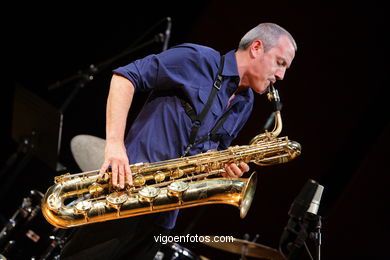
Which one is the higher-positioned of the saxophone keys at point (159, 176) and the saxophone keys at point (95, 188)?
the saxophone keys at point (159, 176)

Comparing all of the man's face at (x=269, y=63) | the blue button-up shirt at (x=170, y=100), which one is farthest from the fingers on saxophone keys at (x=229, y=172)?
the man's face at (x=269, y=63)

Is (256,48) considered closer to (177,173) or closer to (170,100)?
(170,100)

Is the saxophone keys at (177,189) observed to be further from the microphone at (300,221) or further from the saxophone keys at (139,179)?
the microphone at (300,221)

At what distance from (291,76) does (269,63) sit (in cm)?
269

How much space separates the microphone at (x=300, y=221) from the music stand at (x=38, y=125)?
75.7 inches

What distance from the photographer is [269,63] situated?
253 centimetres

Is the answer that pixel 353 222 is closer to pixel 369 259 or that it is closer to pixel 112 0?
pixel 369 259

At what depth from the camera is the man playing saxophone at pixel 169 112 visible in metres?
2.04

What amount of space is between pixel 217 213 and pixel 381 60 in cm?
285

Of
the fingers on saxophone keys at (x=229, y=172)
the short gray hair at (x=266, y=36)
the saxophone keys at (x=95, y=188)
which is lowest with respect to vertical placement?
the saxophone keys at (x=95, y=188)

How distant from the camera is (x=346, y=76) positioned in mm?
4883

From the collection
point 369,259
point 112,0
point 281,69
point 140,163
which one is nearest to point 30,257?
point 140,163

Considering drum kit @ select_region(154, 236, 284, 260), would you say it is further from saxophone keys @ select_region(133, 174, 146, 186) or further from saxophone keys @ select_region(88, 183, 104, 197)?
saxophone keys @ select_region(88, 183, 104, 197)

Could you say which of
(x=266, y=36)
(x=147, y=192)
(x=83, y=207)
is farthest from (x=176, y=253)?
(x=266, y=36)
